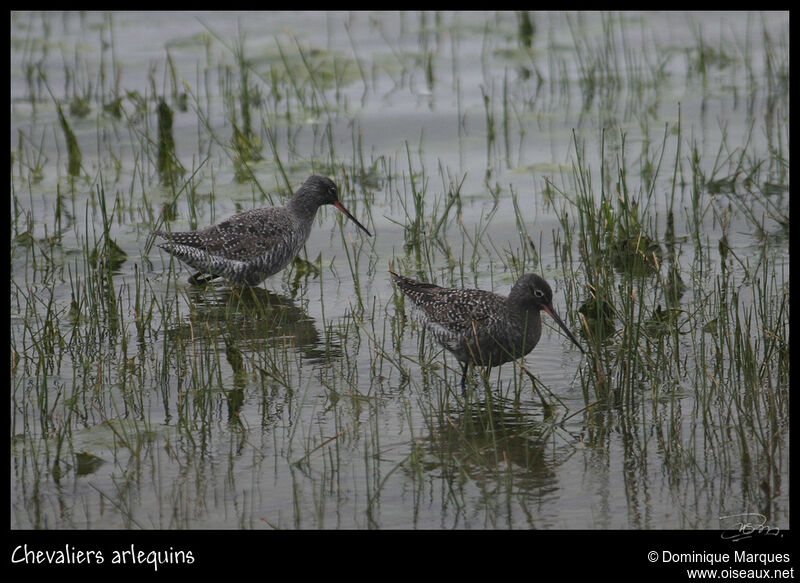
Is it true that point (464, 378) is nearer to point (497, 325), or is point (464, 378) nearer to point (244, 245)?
point (497, 325)

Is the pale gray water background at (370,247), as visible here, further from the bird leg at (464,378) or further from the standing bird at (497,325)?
the standing bird at (497,325)

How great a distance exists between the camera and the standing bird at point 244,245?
852cm

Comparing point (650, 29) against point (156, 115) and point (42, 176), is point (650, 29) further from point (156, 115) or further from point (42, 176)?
point (42, 176)

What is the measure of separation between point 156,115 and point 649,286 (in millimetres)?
6631

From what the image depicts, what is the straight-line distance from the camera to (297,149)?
1164cm

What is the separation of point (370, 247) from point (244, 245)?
136 centimetres

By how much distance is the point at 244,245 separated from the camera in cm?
851

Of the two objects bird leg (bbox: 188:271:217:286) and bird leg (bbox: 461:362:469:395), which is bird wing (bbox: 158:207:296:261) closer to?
bird leg (bbox: 188:271:217:286)

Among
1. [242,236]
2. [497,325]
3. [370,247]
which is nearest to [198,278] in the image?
[242,236]

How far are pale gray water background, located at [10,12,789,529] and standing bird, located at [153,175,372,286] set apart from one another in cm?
28

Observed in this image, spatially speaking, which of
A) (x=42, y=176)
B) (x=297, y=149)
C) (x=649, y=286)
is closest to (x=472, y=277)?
(x=649, y=286)

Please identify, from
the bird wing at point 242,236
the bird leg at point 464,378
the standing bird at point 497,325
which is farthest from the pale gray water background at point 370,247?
the bird wing at point 242,236

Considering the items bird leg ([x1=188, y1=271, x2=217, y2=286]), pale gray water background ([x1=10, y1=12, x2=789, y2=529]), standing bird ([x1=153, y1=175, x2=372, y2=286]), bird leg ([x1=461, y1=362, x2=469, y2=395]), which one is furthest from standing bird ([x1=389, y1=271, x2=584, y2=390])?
bird leg ([x1=188, y1=271, x2=217, y2=286])

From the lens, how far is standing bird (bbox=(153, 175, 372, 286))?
8.52 meters
